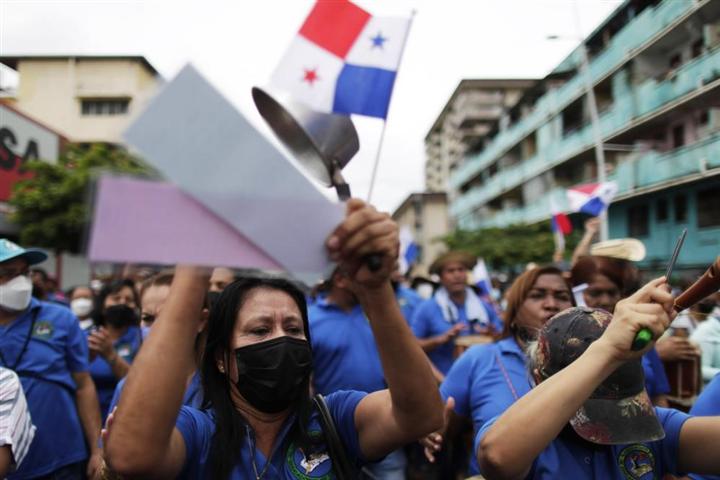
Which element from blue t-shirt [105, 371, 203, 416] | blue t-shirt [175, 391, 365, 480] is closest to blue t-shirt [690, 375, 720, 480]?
blue t-shirt [175, 391, 365, 480]

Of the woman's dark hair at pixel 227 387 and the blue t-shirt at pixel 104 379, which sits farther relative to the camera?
the blue t-shirt at pixel 104 379

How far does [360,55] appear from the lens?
132cm

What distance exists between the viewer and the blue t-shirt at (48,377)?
10.1 ft

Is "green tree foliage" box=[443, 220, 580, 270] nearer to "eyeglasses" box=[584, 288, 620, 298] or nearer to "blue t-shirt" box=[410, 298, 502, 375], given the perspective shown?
"blue t-shirt" box=[410, 298, 502, 375]

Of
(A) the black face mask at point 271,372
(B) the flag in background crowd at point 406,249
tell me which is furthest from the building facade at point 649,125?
(A) the black face mask at point 271,372

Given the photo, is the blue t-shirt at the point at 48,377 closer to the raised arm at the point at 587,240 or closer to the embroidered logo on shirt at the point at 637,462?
the embroidered logo on shirt at the point at 637,462

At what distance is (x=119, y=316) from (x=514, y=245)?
24453 mm

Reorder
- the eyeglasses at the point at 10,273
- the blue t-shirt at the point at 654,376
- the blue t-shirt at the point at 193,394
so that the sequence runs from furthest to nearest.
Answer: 1. the eyeglasses at the point at 10,273
2. the blue t-shirt at the point at 654,376
3. the blue t-shirt at the point at 193,394

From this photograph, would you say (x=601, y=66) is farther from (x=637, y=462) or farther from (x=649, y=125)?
(x=637, y=462)

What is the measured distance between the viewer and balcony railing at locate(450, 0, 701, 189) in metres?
16.4

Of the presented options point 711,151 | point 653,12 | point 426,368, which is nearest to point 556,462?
point 426,368

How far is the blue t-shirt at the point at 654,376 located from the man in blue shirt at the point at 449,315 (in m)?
1.48

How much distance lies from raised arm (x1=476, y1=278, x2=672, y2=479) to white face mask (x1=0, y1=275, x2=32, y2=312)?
2.65 metres

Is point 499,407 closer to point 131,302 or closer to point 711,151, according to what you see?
point 131,302
